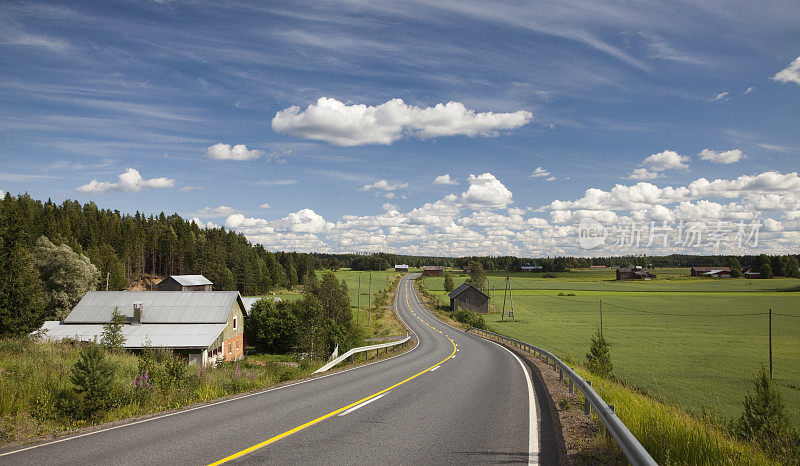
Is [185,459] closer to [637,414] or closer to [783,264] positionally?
[637,414]

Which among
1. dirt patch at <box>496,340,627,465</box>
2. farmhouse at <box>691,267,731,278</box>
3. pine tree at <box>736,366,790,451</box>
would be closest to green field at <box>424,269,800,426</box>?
pine tree at <box>736,366,790,451</box>

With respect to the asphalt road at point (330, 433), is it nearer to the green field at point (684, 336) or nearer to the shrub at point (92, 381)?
the shrub at point (92, 381)

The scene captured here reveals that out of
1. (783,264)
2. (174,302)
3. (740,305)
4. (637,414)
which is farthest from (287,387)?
(783,264)

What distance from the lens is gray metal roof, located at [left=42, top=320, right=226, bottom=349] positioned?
112 feet

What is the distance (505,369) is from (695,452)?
45.7 ft

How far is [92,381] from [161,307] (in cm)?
3401

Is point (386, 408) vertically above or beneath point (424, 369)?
above

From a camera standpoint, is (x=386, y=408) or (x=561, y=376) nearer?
(x=386, y=408)

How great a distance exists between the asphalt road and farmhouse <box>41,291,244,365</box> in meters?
26.7

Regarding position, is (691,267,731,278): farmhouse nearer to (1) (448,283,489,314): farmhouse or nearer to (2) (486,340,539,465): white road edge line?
(1) (448,283,489,314): farmhouse

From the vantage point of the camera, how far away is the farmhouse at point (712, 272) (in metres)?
167

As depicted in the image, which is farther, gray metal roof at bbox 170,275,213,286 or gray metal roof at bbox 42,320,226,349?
gray metal roof at bbox 170,275,213,286

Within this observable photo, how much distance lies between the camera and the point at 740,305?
82750 mm

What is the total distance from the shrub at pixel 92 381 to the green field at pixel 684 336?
14355mm
